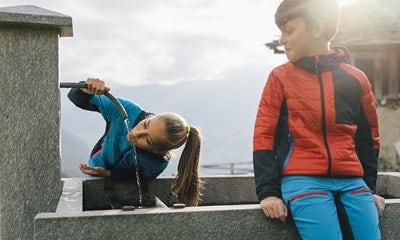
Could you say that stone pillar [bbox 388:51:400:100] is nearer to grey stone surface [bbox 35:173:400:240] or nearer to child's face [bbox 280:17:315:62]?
grey stone surface [bbox 35:173:400:240]

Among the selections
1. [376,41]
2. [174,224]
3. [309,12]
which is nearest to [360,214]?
[174,224]

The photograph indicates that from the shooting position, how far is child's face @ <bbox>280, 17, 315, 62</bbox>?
302cm

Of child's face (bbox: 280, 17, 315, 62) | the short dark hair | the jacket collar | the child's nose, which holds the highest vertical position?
the short dark hair

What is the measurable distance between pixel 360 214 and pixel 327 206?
0.61 feet

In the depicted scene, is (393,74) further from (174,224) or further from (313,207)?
(174,224)

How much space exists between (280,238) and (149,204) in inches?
46.9

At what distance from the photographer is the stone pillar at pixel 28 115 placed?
3.45 metres

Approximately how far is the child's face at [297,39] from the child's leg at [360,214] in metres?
0.67

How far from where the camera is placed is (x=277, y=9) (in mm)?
3082

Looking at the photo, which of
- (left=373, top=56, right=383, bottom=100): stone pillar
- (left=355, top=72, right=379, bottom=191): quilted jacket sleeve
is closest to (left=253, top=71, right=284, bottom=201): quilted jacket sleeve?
(left=355, top=72, right=379, bottom=191): quilted jacket sleeve

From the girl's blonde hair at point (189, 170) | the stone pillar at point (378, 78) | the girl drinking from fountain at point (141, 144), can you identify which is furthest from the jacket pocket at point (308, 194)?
the stone pillar at point (378, 78)

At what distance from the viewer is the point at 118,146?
418 centimetres

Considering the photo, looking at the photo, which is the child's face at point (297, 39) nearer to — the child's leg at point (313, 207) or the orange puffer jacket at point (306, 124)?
the orange puffer jacket at point (306, 124)

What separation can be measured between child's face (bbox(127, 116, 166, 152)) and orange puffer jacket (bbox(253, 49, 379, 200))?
0.84 metres
